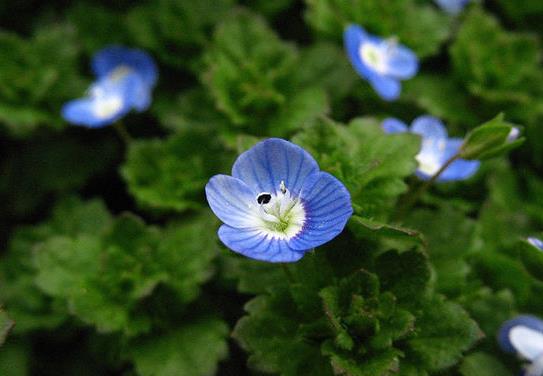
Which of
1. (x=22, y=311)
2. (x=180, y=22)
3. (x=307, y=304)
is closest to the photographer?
(x=307, y=304)

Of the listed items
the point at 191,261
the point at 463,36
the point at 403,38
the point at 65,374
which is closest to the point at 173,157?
the point at 191,261

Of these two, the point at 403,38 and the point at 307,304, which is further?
the point at 403,38

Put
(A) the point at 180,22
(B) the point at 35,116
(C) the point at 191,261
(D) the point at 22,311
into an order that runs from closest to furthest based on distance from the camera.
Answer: (C) the point at 191,261 < (D) the point at 22,311 < (B) the point at 35,116 < (A) the point at 180,22

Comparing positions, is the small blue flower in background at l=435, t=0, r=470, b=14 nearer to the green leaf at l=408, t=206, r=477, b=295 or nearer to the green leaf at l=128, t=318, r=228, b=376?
the green leaf at l=408, t=206, r=477, b=295

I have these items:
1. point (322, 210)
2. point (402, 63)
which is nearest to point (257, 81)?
point (402, 63)

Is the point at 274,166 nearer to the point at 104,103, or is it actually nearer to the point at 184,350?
the point at 184,350

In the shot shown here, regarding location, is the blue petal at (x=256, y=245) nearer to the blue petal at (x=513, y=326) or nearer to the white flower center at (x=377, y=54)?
the blue petal at (x=513, y=326)

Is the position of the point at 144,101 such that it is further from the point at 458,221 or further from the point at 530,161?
the point at 530,161

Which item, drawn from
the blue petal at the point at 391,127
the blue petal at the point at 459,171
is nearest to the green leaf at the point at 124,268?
the blue petal at the point at 391,127

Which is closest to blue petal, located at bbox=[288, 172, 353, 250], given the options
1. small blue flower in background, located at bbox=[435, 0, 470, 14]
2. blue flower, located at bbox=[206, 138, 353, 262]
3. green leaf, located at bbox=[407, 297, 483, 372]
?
blue flower, located at bbox=[206, 138, 353, 262]
